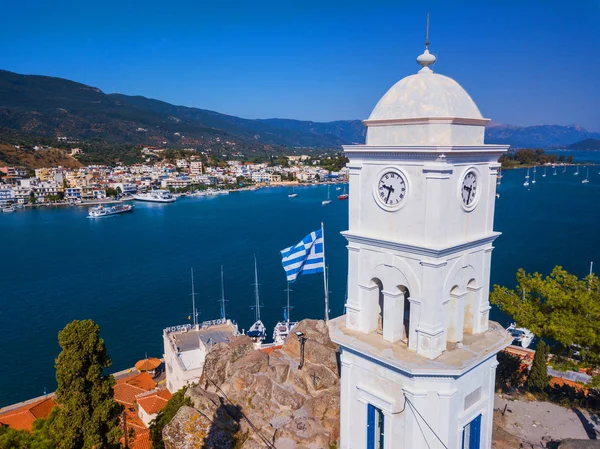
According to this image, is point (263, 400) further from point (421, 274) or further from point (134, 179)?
point (134, 179)

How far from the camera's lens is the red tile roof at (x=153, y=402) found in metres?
17.1

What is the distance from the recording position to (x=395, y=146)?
6.21 meters

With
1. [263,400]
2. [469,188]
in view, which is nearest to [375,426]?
[469,188]

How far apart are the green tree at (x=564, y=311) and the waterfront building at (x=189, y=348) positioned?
1084 centimetres

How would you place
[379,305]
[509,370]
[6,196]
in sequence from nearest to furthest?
[379,305] < [509,370] < [6,196]

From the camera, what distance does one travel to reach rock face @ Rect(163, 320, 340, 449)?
10062 millimetres

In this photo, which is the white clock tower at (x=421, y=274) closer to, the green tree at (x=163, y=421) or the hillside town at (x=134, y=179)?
the green tree at (x=163, y=421)

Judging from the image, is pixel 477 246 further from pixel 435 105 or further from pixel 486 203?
pixel 435 105

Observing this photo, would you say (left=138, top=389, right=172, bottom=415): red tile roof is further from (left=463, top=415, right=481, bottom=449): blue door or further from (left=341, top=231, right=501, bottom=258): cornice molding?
(left=341, top=231, right=501, bottom=258): cornice molding

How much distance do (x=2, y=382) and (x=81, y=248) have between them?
31.9 metres

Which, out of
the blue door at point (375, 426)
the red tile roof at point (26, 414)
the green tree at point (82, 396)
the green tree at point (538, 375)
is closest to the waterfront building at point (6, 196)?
the red tile roof at point (26, 414)

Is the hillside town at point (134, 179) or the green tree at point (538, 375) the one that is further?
the hillside town at point (134, 179)

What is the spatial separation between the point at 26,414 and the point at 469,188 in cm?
1858

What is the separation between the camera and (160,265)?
1807 inches
